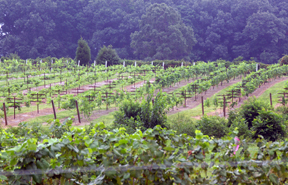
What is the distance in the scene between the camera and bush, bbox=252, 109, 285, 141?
8.59 m

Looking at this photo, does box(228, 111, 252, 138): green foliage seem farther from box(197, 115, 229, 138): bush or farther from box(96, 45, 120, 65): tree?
box(96, 45, 120, 65): tree

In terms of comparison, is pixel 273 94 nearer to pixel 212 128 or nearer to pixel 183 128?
pixel 212 128

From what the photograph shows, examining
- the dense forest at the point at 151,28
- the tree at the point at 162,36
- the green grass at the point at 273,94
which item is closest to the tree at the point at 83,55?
the dense forest at the point at 151,28

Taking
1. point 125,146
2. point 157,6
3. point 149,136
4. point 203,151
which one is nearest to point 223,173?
point 203,151

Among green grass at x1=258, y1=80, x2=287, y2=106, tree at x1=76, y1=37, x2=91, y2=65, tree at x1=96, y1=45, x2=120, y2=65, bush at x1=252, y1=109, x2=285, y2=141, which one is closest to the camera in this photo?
bush at x1=252, y1=109, x2=285, y2=141

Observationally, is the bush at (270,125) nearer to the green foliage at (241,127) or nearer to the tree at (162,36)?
the green foliage at (241,127)

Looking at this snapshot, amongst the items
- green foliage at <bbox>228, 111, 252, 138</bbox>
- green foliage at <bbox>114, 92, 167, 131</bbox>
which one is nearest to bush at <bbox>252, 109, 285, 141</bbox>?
green foliage at <bbox>228, 111, 252, 138</bbox>

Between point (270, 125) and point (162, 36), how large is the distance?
39.1 metres

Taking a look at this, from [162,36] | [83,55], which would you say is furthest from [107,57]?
[162,36]

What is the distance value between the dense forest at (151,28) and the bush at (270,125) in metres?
36.6

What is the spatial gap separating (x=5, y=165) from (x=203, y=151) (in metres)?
1.97

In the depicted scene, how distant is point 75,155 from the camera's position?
2945mm

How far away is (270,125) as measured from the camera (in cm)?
867

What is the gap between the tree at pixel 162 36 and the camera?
150ft
